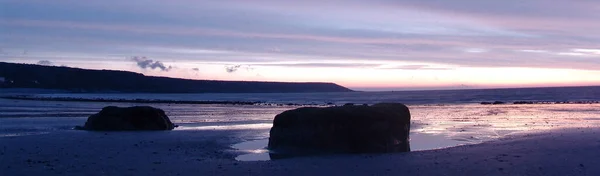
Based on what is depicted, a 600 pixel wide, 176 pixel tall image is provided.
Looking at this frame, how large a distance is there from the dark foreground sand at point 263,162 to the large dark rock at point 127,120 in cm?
510

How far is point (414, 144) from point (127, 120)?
12596 mm

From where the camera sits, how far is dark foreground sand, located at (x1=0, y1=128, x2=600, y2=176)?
14.9 m

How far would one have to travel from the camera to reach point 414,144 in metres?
23.3

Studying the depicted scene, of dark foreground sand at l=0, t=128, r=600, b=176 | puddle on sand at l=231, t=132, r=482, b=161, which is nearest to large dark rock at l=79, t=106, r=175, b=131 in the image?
dark foreground sand at l=0, t=128, r=600, b=176

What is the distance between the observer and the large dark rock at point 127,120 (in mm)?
28703

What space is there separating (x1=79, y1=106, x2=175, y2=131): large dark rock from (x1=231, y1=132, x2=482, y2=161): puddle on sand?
671 cm

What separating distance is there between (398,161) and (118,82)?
187569mm

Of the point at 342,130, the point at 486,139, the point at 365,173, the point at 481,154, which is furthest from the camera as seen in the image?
the point at 486,139

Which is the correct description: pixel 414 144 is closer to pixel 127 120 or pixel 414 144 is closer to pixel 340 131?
pixel 340 131

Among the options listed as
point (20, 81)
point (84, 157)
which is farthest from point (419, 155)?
point (20, 81)

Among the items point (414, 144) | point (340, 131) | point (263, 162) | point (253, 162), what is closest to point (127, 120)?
point (340, 131)

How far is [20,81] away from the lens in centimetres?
17300

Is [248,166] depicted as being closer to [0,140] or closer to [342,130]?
[342,130]

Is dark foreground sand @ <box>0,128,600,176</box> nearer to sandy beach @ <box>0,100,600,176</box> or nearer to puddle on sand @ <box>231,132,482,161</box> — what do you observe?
sandy beach @ <box>0,100,600,176</box>
